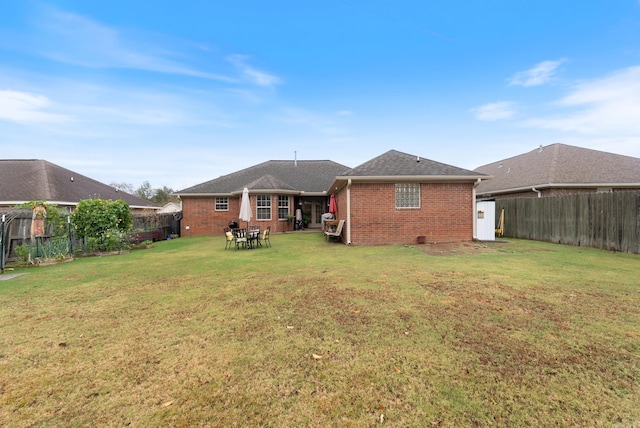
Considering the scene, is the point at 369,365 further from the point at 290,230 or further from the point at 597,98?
the point at 597,98

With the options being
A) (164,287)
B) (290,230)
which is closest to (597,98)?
(290,230)

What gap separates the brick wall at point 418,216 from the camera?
475 inches

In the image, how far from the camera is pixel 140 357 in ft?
9.53

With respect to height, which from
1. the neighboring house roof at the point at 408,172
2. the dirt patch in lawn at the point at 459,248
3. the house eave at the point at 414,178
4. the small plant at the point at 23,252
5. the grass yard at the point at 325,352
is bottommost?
the dirt patch in lawn at the point at 459,248

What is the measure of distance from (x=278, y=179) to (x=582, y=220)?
1769 centimetres

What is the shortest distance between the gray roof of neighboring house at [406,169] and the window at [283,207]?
7.56 m

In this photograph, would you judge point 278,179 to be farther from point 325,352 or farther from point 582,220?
point 325,352

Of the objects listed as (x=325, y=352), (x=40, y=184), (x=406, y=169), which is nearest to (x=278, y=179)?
(x=406, y=169)

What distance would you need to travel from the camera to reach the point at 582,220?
1041 centimetres

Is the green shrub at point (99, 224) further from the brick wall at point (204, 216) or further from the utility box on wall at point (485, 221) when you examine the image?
the utility box on wall at point (485, 221)

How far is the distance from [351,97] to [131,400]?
17674 mm

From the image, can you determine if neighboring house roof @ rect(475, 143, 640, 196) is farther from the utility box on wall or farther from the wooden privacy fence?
the utility box on wall

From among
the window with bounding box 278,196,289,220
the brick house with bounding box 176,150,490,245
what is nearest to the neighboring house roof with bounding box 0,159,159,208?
the window with bounding box 278,196,289,220

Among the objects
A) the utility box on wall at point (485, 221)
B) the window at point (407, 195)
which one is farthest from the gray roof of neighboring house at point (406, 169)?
the utility box on wall at point (485, 221)
